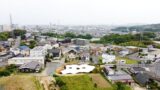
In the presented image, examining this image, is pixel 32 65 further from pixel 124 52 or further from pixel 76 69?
pixel 124 52

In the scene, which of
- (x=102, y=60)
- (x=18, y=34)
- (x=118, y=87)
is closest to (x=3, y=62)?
(x=102, y=60)

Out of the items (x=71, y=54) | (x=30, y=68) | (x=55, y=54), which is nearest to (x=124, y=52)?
(x=71, y=54)

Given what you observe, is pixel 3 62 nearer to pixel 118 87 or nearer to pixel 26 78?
pixel 26 78

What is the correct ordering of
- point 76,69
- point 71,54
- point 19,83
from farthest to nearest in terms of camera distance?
1. point 71,54
2. point 76,69
3. point 19,83

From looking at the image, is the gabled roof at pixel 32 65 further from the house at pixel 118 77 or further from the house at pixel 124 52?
the house at pixel 124 52

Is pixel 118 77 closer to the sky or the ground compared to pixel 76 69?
closer to the sky

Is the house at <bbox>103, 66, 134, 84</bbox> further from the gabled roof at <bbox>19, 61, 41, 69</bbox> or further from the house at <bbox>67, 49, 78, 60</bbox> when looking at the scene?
the house at <bbox>67, 49, 78, 60</bbox>
